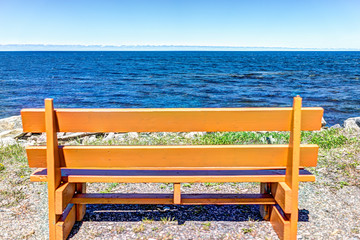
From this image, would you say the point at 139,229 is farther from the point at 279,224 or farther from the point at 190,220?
the point at 279,224

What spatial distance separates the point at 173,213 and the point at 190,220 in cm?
26

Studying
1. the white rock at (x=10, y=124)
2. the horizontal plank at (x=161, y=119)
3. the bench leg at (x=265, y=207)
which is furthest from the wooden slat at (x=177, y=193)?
the white rock at (x=10, y=124)

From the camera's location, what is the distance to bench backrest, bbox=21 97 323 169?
9.22ft

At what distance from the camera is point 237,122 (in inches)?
112

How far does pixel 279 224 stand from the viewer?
3225 mm

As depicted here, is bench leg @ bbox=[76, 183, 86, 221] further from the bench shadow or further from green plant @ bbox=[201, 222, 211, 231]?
green plant @ bbox=[201, 222, 211, 231]

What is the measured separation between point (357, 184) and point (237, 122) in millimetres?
2720

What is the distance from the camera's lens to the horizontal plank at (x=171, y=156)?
2953mm

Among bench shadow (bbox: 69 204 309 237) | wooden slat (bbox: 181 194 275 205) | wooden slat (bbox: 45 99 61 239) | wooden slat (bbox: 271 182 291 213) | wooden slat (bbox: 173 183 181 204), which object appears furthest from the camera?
bench shadow (bbox: 69 204 309 237)

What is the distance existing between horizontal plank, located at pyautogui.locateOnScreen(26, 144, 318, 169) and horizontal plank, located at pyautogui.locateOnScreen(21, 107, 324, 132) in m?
0.20

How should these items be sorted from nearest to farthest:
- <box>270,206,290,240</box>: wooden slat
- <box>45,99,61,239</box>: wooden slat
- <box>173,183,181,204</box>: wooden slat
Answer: <box>45,99,61,239</box>: wooden slat, <box>270,206,290,240</box>: wooden slat, <box>173,183,181,204</box>: wooden slat

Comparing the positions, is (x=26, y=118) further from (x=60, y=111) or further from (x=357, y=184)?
(x=357, y=184)

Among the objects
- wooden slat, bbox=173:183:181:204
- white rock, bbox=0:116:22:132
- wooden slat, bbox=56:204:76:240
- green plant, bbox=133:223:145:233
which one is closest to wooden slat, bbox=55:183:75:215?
wooden slat, bbox=56:204:76:240

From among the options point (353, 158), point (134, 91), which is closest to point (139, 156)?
point (353, 158)
